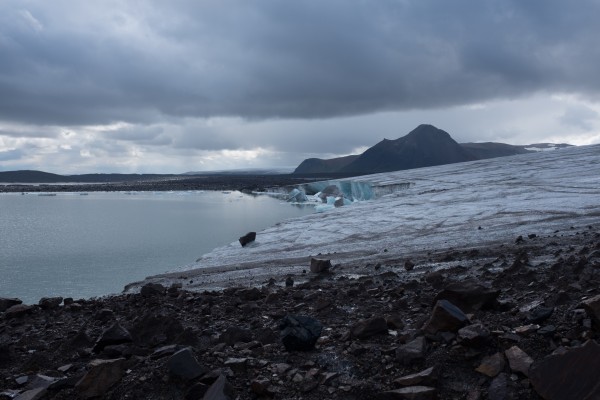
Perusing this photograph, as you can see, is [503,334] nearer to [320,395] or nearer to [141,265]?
[320,395]

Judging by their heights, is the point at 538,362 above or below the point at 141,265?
above

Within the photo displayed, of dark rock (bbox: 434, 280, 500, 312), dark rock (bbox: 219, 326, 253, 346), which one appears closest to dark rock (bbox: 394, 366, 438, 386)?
dark rock (bbox: 434, 280, 500, 312)

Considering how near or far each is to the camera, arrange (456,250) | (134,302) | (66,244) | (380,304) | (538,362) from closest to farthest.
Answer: (538,362) < (380,304) < (134,302) < (456,250) < (66,244)

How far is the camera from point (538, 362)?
2916mm

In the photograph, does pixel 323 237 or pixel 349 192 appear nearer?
pixel 323 237

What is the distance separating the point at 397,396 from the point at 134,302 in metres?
3.85

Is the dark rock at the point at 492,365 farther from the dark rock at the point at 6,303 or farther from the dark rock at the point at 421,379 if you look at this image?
the dark rock at the point at 6,303

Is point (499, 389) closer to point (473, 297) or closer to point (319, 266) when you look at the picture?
point (473, 297)

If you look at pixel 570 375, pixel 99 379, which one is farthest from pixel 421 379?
pixel 99 379

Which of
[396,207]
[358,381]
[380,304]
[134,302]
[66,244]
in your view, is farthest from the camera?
[396,207]

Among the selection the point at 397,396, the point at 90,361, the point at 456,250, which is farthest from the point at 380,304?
the point at 456,250

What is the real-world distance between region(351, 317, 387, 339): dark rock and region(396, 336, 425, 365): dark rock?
440mm

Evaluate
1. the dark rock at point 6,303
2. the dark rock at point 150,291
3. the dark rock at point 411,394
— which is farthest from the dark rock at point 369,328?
the dark rock at point 6,303

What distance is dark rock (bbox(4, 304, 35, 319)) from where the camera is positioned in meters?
5.54
